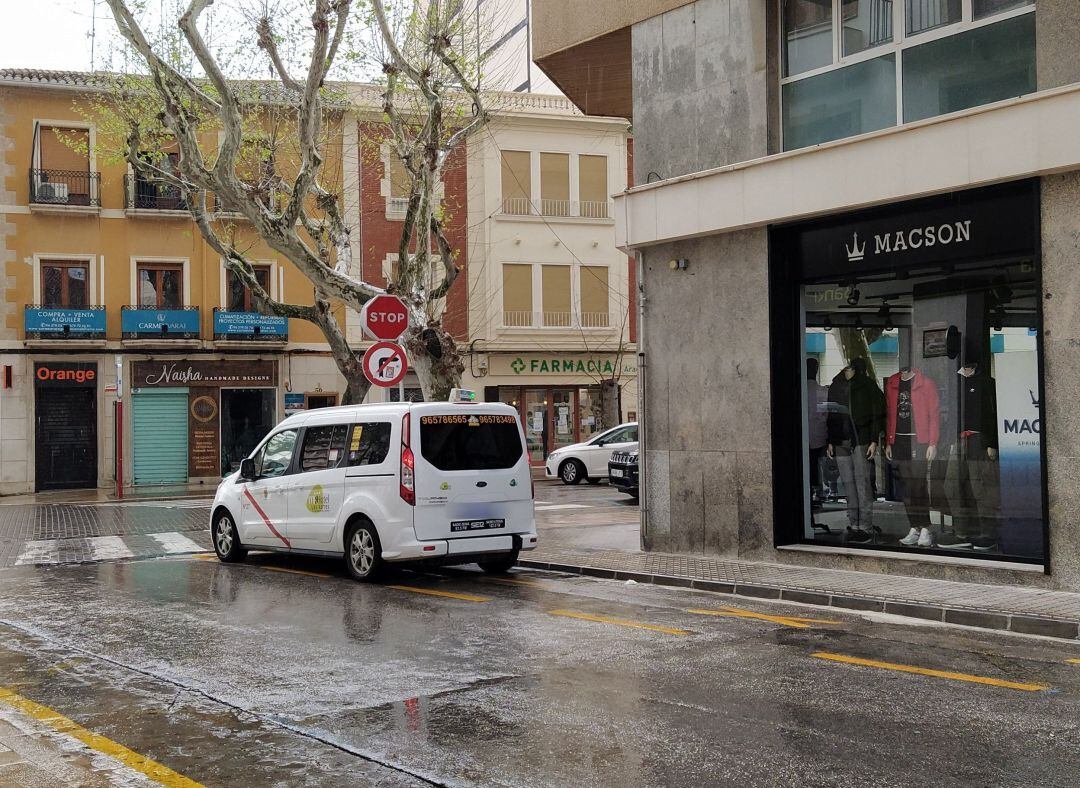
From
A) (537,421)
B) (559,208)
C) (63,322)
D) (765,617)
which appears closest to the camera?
(765,617)

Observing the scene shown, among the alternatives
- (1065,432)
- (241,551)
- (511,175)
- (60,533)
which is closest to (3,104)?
(511,175)

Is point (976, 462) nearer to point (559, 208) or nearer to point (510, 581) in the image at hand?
point (510, 581)

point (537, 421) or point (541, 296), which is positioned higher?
point (541, 296)

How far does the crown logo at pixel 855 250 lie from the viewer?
40.3ft

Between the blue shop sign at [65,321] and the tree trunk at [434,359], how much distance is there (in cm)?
1831

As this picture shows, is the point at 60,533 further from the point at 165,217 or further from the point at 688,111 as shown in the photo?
the point at 165,217

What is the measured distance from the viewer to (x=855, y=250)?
12.4 meters

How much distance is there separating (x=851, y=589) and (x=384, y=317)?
23.5 ft

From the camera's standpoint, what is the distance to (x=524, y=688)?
6.72 meters

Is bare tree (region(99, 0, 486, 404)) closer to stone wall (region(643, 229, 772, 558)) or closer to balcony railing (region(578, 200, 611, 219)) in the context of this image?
stone wall (region(643, 229, 772, 558))

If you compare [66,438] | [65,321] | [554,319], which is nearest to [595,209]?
[554,319]

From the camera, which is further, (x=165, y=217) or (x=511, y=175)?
(x=511, y=175)

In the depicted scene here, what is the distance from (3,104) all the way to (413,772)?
32.8 metres

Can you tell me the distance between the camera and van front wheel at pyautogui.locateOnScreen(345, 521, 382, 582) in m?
11.8
